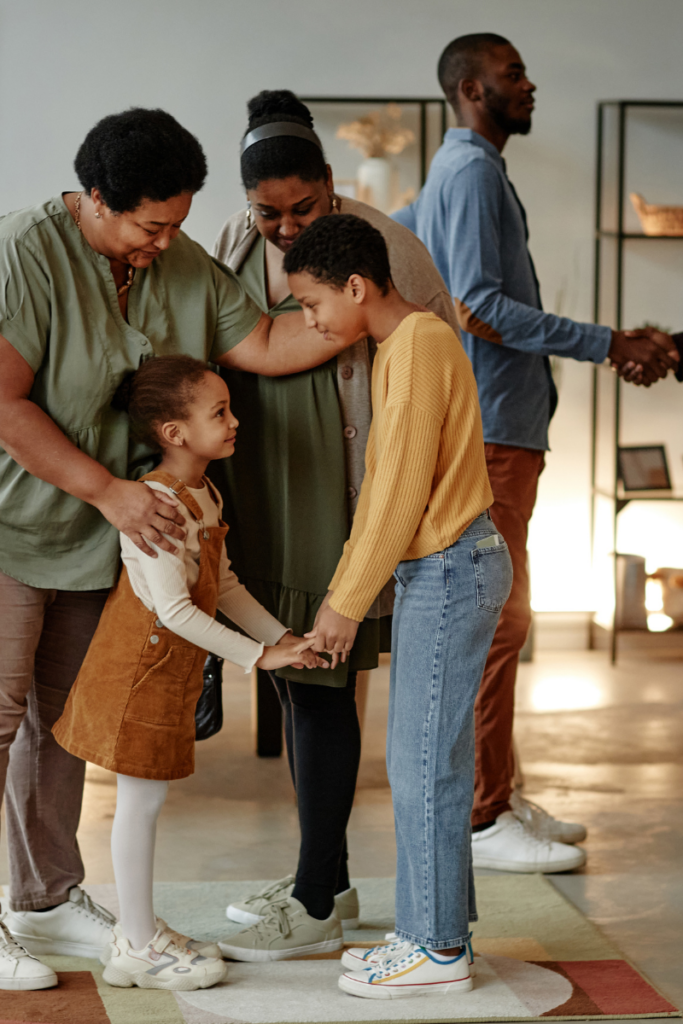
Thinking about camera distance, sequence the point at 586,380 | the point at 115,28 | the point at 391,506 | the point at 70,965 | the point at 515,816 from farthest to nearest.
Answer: the point at 586,380
the point at 115,28
the point at 515,816
the point at 70,965
the point at 391,506

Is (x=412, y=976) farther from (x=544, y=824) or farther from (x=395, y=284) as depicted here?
(x=395, y=284)

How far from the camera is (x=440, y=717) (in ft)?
5.44

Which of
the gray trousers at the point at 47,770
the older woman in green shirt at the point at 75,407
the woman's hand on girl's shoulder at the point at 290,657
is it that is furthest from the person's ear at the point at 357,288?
the gray trousers at the point at 47,770

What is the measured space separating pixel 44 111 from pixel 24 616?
321 cm

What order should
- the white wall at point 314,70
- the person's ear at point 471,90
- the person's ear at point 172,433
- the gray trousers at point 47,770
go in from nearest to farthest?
the person's ear at point 172,433
the gray trousers at point 47,770
the person's ear at point 471,90
the white wall at point 314,70

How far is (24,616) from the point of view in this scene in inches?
69.2

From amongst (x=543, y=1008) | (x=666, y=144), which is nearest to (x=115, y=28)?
(x=666, y=144)

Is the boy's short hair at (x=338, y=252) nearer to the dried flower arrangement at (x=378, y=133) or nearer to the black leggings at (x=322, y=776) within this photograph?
the black leggings at (x=322, y=776)

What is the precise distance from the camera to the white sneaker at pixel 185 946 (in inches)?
70.6

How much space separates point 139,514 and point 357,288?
1.51ft

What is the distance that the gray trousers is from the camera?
72.6 inches

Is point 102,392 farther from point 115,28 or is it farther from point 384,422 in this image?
point 115,28

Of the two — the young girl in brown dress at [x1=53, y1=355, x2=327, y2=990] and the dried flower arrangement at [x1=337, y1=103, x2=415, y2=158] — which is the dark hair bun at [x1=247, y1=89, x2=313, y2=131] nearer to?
the young girl in brown dress at [x1=53, y1=355, x2=327, y2=990]

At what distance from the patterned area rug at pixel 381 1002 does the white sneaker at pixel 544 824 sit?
375 millimetres
